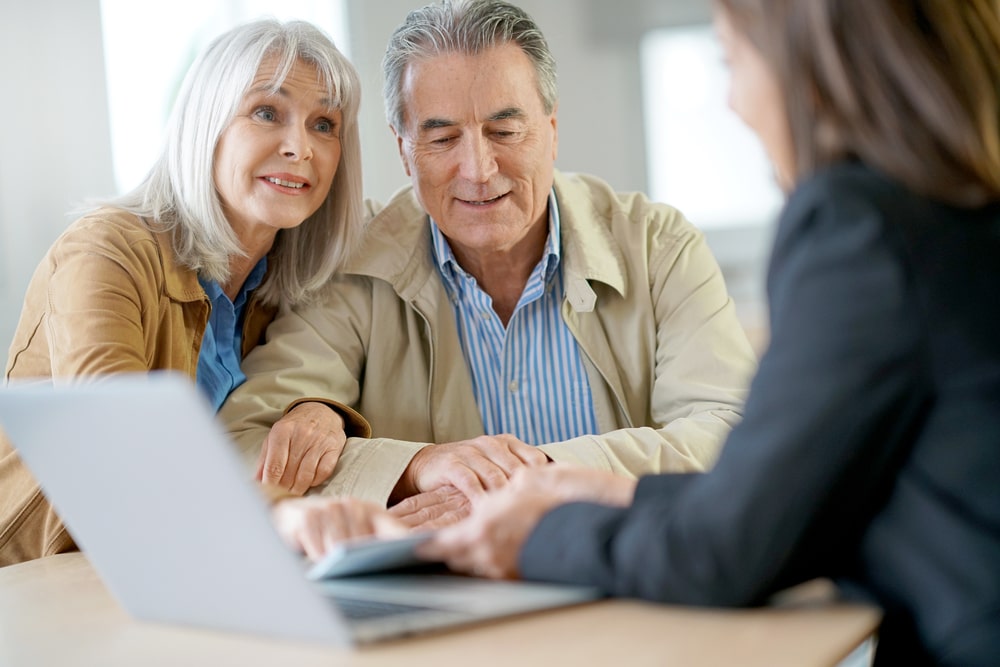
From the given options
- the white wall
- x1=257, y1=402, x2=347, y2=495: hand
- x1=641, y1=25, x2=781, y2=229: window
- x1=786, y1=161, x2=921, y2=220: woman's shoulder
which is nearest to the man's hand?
x1=786, y1=161, x2=921, y2=220: woman's shoulder

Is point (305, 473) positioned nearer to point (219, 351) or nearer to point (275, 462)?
point (275, 462)

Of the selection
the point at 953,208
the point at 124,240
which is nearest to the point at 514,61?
the point at 124,240

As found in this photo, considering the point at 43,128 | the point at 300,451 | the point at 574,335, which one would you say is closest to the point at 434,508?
the point at 300,451

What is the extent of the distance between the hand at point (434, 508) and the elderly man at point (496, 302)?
0.41 meters

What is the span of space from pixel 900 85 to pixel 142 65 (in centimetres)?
292

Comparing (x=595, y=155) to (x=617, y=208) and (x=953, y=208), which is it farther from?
(x=953, y=208)

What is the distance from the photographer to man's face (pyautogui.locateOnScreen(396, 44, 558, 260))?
1934 mm

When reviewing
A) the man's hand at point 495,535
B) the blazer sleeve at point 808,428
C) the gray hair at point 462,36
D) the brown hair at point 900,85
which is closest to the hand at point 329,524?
the man's hand at point 495,535

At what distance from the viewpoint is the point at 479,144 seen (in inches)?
76.4

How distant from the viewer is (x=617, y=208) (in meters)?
2.08

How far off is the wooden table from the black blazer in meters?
0.04

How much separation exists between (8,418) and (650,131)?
3718 millimetres

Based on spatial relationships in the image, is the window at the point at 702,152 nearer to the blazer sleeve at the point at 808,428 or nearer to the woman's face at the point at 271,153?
the woman's face at the point at 271,153

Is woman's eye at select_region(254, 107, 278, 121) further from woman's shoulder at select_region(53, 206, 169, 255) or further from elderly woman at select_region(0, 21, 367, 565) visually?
woman's shoulder at select_region(53, 206, 169, 255)
